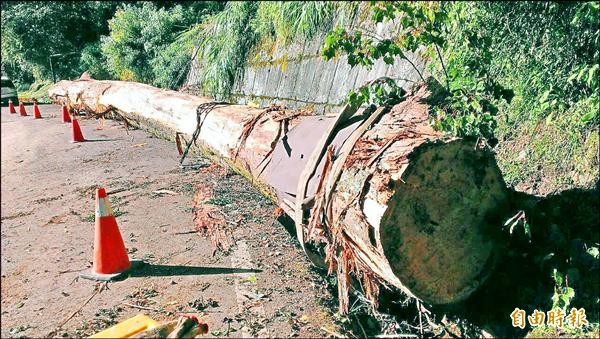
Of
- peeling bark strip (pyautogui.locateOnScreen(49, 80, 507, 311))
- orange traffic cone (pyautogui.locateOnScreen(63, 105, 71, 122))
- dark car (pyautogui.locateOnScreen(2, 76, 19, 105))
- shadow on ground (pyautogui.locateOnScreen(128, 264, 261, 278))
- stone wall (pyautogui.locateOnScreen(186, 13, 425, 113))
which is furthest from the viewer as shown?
orange traffic cone (pyautogui.locateOnScreen(63, 105, 71, 122))

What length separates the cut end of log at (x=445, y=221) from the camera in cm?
293

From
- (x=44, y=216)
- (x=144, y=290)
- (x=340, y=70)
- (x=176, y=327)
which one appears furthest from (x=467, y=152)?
(x=44, y=216)

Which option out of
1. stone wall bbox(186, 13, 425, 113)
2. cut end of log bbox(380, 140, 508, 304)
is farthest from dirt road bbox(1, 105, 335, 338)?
stone wall bbox(186, 13, 425, 113)

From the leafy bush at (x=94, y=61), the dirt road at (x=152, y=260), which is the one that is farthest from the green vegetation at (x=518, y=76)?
the leafy bush at (x=94, y=61)

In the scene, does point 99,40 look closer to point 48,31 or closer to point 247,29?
point 48,31

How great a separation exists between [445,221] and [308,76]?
164 inches

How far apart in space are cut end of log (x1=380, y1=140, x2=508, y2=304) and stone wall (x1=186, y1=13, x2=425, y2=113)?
1.86 meters

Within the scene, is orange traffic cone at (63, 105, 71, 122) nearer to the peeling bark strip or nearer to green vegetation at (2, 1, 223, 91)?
green vegetation at (2, 1, 223, 91)

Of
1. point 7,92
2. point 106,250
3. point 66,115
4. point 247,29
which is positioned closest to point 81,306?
point 106,250

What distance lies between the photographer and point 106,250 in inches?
158

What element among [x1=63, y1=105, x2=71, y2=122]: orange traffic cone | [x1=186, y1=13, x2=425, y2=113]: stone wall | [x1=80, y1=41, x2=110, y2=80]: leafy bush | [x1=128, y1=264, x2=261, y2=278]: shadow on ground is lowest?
[x1=63, y1=105, x2=71, y2=122]: orange traffic cone

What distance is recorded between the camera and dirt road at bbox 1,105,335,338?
3352 mm

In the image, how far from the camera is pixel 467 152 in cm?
304

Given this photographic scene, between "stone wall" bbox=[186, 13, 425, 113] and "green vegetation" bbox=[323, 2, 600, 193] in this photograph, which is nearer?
"green vegetation" bbox=[323, 2, 600, 193]
